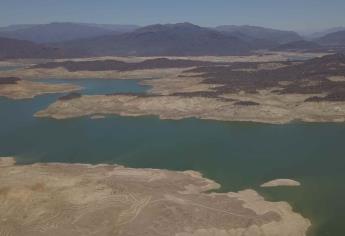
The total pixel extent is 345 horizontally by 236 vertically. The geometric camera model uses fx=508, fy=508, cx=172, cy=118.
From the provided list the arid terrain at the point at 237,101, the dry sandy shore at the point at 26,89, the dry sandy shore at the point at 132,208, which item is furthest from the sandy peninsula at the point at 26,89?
the dry sandy shore at the point at 132,208

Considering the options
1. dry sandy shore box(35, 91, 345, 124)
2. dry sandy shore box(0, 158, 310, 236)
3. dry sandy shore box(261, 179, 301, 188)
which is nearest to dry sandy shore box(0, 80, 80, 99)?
dry sandy shore box(35, 91, 345, 124)

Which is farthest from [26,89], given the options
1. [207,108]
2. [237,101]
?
[237,101]

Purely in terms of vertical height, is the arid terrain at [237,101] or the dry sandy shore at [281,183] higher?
the arid terrain at [237,101]

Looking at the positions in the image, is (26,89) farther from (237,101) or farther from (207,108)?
(237,101)

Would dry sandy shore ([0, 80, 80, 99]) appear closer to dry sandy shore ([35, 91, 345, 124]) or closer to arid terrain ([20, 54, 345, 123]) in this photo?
arid terrain ([20, 54, 345, 123])

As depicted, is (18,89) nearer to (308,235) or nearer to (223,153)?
(223,153)

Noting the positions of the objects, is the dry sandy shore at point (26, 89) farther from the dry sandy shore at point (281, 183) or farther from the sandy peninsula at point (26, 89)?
the dry sandy shore at point (281, 183)
